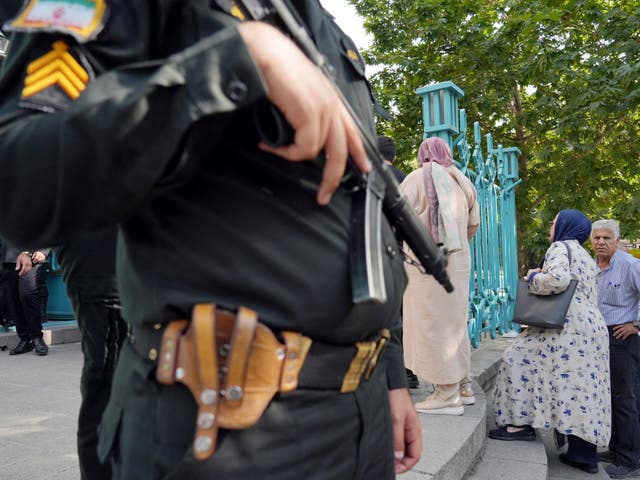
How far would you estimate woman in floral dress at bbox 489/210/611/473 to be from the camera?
4.13 m

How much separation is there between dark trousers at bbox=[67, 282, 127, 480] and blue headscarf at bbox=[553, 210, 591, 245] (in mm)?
3478

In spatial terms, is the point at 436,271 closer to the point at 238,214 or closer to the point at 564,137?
the point at 238,214

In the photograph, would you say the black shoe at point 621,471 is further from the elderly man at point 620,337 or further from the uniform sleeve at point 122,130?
the uniform sleeve at point 122,130

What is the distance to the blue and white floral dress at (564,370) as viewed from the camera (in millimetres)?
4125

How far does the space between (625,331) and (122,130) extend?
4.97 metres

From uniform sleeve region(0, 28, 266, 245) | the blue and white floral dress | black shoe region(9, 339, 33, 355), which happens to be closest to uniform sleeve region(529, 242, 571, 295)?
the blue and white floral dress

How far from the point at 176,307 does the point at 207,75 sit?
0.35 meters

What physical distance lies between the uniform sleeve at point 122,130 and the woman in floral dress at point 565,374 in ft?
12.7

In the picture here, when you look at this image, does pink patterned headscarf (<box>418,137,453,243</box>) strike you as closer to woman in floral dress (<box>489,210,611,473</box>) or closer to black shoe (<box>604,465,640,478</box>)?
woman in floral dress (<box>489,210,611,473</box>)

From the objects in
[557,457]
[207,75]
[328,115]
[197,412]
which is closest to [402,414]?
[197,412]

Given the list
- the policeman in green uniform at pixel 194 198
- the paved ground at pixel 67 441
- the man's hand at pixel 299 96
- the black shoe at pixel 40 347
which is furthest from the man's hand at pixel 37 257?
the man's hand at pixel 299 96

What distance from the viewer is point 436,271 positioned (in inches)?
52.9

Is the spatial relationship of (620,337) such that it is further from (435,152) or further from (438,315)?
→ (435,152)

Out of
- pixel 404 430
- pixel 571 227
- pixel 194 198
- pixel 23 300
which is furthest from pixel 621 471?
pixel 23 300
